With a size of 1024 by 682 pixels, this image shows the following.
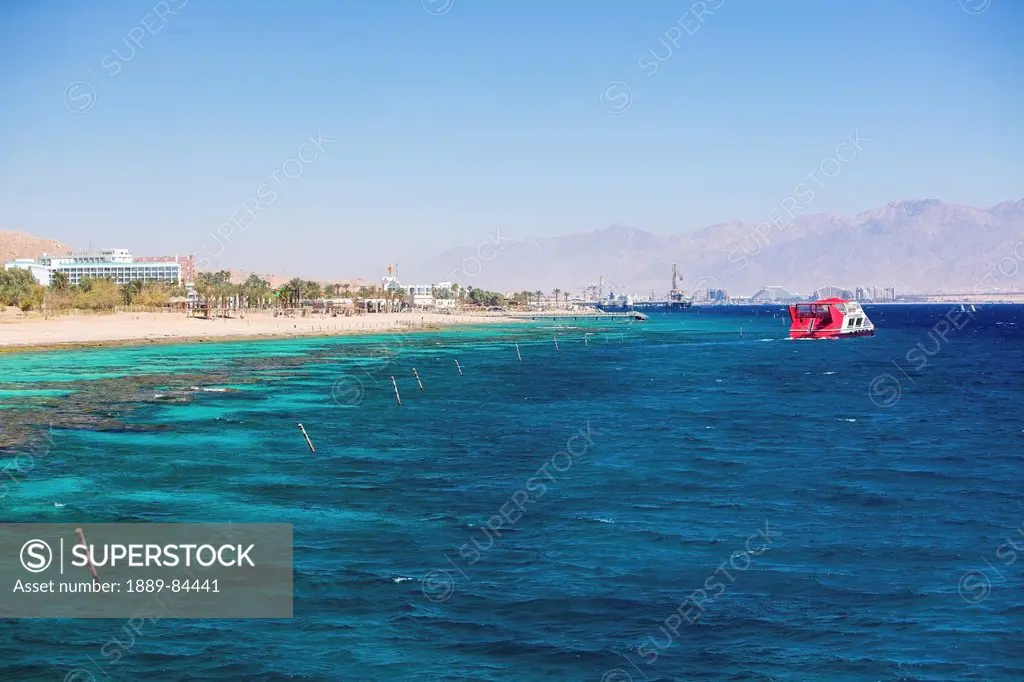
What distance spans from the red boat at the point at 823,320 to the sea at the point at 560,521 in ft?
298

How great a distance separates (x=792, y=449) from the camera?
48344mm

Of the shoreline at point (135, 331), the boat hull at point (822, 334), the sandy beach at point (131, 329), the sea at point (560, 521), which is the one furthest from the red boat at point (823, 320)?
the sea at point (560, 521)

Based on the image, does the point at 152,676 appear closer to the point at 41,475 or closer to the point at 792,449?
the point at 41,475

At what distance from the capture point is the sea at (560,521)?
69.4ft

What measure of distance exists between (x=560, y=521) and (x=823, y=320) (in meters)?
146

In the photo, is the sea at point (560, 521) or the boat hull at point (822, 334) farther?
the boat hull at point (822, 334)

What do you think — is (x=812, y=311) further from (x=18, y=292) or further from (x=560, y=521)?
(x=18, y=292)

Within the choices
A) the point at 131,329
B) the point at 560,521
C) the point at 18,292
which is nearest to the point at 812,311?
the point at 131,329

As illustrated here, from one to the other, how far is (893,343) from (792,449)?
119011mm

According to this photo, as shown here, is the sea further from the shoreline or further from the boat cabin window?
the boat cabin window

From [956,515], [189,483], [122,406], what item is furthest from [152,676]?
[122,406]

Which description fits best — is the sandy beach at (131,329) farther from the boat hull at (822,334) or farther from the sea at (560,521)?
the boat hull at (822,334)

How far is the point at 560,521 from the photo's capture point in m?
32.7

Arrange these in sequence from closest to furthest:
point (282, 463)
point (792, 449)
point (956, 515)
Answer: point (956, 515) → point (282, 463) → point (792, 449)
